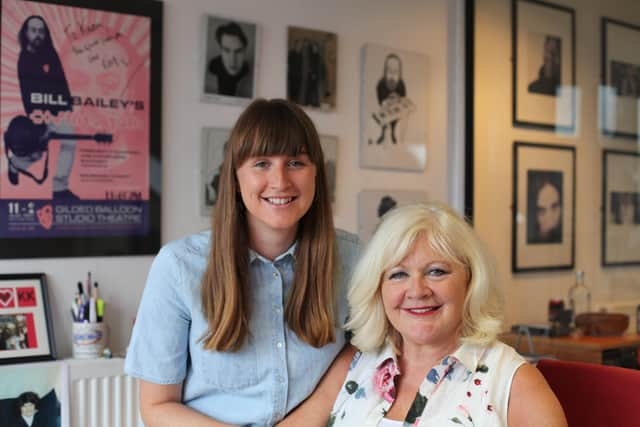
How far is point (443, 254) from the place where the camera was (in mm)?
1620

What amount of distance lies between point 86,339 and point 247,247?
0.95 m

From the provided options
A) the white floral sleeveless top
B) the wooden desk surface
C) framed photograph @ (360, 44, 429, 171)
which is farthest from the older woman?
framed photograph @ (360, 44, 429, 171)

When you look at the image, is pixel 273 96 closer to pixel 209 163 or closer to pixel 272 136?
pixel 209 163

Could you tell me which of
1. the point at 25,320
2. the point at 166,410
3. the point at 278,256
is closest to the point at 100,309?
the point at 25,320

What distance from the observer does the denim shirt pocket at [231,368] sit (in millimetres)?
1775

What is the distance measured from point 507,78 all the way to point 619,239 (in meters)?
0.93

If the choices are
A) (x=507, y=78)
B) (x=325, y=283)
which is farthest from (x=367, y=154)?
(x=325, y=283)

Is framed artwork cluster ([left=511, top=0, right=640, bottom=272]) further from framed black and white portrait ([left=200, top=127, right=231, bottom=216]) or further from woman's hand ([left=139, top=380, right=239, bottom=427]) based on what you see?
woman's hand ([left=139, top=380, right=239, bottom=427])

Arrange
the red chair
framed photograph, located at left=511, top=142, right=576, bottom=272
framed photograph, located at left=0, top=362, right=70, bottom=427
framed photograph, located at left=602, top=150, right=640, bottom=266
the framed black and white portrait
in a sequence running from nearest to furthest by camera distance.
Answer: the red chair
framed photograph, located at left=0, top=362, right=70, bottom=427
the framed black and white portrait
framed photograph, located at left=602, top=150, right=640, bottom=266
framed photograph, located at left=511, top=142, right=576, bottom=272

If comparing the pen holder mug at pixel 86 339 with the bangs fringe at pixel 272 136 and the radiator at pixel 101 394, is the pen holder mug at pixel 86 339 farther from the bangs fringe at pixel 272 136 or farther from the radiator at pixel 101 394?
the bangs fringe at pixel 272 136

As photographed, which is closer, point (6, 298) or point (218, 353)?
point (218, 353)

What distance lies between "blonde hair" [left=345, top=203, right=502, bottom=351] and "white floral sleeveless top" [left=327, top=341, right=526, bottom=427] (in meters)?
0.05

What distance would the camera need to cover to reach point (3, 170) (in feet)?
7.96

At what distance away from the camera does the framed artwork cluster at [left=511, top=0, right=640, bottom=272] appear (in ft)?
10.7
